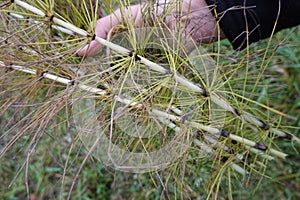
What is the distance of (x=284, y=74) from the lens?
1.54 metres

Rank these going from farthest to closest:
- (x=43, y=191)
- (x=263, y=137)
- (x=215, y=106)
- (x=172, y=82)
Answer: (x=43, y=191)
(x=263, y=137)
(x=215, y=106)
(x=172, y=82)

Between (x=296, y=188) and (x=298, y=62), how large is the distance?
1.48 ft

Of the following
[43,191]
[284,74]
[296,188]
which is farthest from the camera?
[43,191]

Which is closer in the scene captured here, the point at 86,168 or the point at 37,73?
the point at 37,73

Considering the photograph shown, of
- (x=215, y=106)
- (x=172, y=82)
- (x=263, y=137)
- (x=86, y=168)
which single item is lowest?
(x=86, y=168)

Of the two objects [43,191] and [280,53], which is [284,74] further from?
[43,191]

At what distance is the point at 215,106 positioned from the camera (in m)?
0.83

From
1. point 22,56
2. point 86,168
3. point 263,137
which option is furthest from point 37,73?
point 86,168

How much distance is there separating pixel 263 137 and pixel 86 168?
880 millimetres

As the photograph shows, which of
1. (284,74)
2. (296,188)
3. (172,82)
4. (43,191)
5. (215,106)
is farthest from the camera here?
(43,191)

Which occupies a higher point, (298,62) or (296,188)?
(298,62)

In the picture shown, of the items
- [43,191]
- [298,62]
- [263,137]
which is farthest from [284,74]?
[43,191]

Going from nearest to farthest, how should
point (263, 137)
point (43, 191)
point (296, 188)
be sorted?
point (263, 137)
point (296, 188)
point (43, 191)

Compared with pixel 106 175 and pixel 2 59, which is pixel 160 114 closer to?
pixel 2 59
